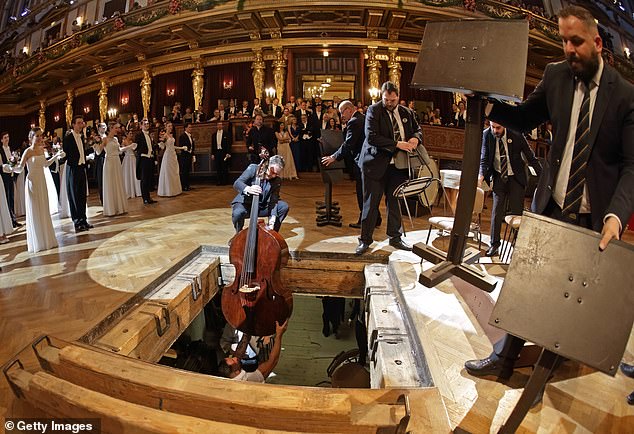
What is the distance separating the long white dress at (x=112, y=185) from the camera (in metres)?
6.29

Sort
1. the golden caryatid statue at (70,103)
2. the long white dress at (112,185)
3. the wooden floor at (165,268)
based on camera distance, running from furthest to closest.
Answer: the golden caryatid statue at (70,103) → the long white dress at (112,185) → the wooden floor at (165,268)

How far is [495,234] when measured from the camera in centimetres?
393

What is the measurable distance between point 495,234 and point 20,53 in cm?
2234

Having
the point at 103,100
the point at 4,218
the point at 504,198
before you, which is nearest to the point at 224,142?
the point at 4,218

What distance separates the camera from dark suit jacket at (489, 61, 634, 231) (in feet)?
4.64

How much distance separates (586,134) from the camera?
150 cm

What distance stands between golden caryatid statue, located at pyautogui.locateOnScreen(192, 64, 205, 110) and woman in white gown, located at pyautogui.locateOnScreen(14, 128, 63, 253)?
954 centimetres

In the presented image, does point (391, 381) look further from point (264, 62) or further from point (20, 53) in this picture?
point (20, 53)

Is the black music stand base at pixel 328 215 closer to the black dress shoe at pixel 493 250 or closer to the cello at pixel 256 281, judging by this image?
the cello at pixel 256 281

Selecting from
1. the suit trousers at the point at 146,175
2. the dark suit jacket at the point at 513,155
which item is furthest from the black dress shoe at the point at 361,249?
the suit trousers at the point at 146,175

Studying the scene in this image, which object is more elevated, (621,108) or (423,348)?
(621,108)

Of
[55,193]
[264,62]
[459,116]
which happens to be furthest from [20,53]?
[459,116]

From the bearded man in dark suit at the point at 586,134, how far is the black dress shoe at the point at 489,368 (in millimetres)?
724

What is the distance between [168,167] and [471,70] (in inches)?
303
